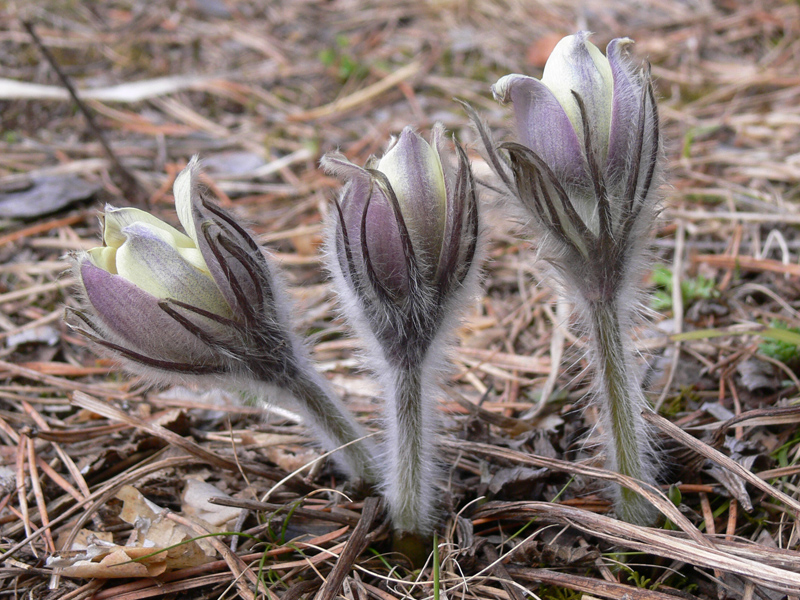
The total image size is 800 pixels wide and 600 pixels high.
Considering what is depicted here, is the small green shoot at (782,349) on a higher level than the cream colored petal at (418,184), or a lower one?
lower

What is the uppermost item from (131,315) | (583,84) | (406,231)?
(583,84)

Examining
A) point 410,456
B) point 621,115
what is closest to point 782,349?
point 621,115

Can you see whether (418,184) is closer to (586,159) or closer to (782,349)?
(586,159)

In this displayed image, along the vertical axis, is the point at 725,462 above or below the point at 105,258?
below

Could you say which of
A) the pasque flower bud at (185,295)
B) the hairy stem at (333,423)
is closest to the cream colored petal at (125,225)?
the pasque flower bud at (185,295)

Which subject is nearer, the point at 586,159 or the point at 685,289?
the point at 586,159

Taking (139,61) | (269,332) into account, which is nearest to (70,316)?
(269,332)

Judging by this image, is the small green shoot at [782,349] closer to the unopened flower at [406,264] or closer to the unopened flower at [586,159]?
the unopened flower at [586,159]
